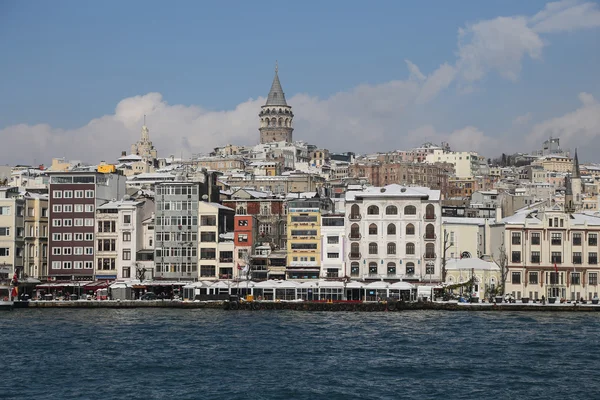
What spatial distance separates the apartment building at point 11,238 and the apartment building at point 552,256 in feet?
153

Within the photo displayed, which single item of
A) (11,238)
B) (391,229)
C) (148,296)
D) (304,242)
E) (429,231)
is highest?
(391,229)

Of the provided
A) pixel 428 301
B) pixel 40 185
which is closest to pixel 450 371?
pixel 428 301

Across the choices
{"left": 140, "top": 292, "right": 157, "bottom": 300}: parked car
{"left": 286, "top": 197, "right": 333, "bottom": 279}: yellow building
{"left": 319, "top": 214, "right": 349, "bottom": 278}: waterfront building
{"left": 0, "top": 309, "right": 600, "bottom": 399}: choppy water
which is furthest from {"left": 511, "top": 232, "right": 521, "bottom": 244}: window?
{"left": 140, "top": 292, "right": 157, "bottom": 300}: parked car

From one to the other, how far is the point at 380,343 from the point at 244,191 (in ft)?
166

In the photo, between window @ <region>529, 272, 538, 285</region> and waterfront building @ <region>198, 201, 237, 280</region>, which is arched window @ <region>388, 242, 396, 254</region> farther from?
waterfront building @ <region>198, 201, 237, 280</region>

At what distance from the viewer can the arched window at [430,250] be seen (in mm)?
90938

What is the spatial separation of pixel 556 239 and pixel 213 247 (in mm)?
32285

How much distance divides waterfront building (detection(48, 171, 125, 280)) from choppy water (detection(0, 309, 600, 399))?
57.8 ft

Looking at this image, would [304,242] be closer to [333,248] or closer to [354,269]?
[333,248]

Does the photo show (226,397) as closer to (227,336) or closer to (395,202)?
(227,336)

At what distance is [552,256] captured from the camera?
9038 cm

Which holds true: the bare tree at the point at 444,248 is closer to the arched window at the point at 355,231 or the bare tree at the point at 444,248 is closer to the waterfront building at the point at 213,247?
the arched window at the point at 355,231

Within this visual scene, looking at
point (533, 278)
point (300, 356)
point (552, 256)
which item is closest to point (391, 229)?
point (533, 278)

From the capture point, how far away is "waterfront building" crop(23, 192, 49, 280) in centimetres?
9600
